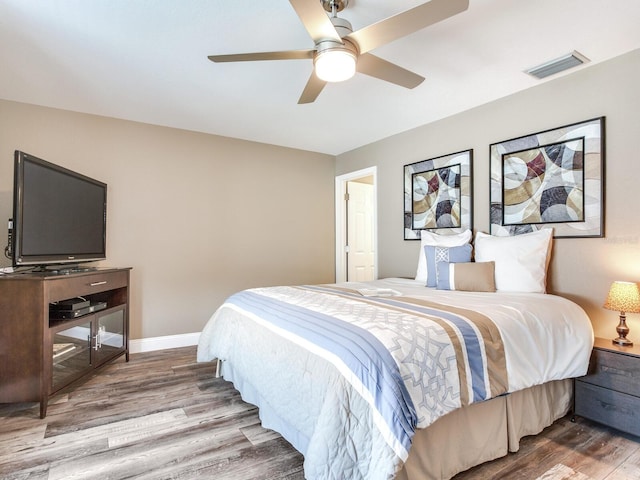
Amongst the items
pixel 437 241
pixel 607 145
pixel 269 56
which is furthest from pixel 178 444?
pixel 607 145

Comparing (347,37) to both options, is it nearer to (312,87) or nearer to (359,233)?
(312,87)

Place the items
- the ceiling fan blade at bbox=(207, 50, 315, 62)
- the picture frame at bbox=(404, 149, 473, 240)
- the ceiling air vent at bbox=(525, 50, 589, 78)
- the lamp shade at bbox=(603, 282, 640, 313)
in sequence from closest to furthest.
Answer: the ceiling fan blade at bbox=(207, 50, 315, 62) < the lamp shade at bbox=(603, 282, 640, 313) < the ceiling air vent at bbox=(525, 50, 589, 78) < the picture frame at bbox=(404, 149, 473, 240)

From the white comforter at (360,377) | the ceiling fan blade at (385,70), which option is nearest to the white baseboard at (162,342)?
the white comforter at (360,377)

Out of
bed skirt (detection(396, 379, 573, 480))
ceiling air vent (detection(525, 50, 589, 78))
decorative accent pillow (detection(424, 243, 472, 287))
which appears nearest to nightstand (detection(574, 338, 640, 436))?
bed skirt (detection(396, 379, 573, 480))

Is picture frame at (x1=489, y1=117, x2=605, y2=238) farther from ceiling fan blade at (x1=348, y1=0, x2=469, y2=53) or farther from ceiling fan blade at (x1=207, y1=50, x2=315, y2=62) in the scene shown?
ceiling fan blade at (x1=207, y1=50, x2=315, y2=62)

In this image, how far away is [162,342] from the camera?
379cm

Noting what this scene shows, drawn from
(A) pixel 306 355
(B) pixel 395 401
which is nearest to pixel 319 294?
(A) pixel 306 355

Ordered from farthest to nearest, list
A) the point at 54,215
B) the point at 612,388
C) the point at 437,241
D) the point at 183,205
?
the point at 183,205 < the point at 437,241 < the point at 54,215 < the point at 612,388

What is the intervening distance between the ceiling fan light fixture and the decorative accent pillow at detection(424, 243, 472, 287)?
5.97 feet

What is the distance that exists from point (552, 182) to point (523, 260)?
2.21 ft

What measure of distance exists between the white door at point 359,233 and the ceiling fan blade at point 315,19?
3.44 meters

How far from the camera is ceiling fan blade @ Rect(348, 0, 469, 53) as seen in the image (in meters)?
1.49

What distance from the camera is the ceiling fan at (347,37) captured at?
152cm

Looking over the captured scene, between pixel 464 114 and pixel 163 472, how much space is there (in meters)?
3.60
